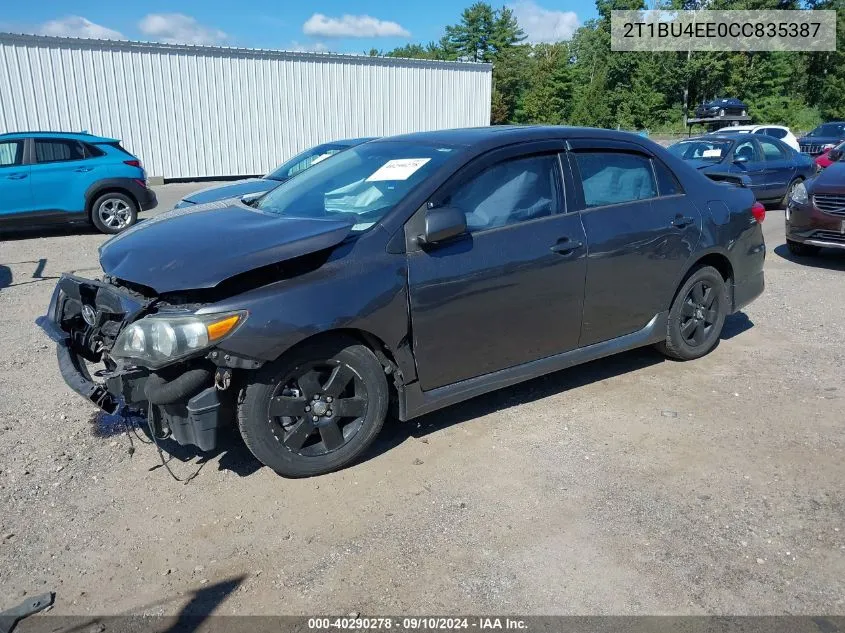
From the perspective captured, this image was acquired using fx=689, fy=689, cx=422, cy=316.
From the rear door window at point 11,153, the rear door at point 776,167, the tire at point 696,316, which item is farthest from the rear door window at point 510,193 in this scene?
the rear door at point 776,167

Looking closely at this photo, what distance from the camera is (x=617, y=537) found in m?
3.15

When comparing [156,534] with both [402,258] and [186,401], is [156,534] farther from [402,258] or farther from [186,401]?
[402,258]

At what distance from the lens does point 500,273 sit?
3896mm

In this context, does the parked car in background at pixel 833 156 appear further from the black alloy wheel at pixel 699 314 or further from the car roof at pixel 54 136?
the car roof at pixel 54 136

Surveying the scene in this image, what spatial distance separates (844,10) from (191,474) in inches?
2630

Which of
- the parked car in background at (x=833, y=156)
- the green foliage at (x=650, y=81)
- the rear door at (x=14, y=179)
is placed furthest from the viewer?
the green foliage at (x=650, y=81)

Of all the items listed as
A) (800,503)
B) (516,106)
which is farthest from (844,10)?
(800,503)

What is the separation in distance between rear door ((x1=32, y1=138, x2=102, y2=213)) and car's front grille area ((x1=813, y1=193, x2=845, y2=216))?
1053 cm

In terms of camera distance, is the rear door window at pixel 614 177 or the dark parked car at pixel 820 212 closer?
the rear door window at pixel 614 177

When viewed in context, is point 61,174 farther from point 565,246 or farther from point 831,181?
point 831,181

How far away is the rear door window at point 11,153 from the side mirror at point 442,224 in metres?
9.67

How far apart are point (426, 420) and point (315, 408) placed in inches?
40.6

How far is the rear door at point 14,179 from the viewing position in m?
10.6

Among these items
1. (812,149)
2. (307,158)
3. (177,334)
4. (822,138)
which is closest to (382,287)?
(177,334)
